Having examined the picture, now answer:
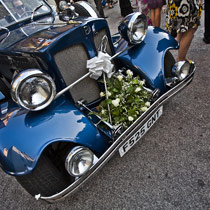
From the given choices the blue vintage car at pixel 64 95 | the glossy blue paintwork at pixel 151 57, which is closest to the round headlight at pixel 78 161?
the blue vintage car at pixel 64 95

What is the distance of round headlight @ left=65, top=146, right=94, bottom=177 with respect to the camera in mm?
1168

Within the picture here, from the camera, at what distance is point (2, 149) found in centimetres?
124

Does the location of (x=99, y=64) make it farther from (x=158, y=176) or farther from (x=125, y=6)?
(x=125, y=6)

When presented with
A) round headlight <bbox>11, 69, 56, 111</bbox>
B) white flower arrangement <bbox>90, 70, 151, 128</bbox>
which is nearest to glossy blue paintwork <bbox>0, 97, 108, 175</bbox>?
round headlight <bbox>11, 69, 56, 111</bbox>

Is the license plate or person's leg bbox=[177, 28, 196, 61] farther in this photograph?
person's leg bbox=[177, 28, 196, 61]

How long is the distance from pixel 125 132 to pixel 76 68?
753mm

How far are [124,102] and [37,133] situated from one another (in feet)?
2.65

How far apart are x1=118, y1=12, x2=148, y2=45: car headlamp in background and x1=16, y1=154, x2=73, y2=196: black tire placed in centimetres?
147

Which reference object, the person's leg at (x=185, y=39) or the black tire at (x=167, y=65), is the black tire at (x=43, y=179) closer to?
the black tire at (x=167, y=65)

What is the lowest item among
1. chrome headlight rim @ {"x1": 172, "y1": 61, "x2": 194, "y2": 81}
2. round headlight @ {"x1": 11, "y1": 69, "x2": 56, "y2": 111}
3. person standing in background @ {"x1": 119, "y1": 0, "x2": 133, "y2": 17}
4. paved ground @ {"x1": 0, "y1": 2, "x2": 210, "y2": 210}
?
paved ground @ {"x1": 0, "y1": 2, "x2": 210, "y2": 210}

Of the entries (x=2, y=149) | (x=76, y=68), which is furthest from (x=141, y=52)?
(x=2, y=149)

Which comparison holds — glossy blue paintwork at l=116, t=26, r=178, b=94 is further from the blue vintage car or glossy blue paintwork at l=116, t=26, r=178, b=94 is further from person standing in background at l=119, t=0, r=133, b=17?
person standing in background at l=119, t=0, r=133, b=17

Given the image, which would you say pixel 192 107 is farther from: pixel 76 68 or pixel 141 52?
pixel 76 68

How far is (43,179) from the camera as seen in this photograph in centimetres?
133
